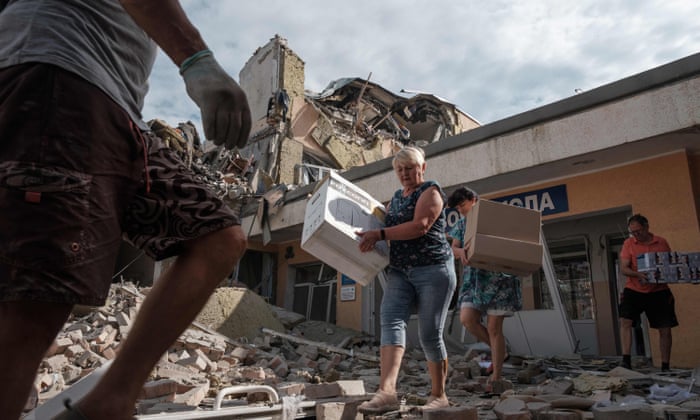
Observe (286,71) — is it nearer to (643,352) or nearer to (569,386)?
(643,352)

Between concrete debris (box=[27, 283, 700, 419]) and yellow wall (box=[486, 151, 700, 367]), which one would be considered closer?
concrete debris (box=[27, 283, 700, 419])

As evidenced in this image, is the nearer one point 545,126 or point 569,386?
point 569,386

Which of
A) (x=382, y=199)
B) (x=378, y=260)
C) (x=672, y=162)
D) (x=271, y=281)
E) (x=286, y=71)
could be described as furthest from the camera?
(x=286, y=71)

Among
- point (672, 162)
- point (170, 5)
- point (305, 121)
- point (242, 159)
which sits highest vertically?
point (305, 121)

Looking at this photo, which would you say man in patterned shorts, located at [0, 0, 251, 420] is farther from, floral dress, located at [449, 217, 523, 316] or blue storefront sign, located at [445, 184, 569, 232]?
blue storefront sign, located at [445, 184, 569, 232]

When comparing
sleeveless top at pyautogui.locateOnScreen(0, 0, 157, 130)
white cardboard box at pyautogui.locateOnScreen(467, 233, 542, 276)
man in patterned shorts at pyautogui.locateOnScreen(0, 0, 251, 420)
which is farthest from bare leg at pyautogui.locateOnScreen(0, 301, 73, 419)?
white cardboard box at pyautogui.locateOnScreen(467, 233, 542, 276)

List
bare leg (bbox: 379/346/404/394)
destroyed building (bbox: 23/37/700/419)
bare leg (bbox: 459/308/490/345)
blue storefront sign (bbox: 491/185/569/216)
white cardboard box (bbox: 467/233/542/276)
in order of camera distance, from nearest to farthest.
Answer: bare leg (bbox: 379/346/404/394) < destroyed building (bbox: 23/37/700/419) < white cardboard box (bbox: 467/233/542/276) < bare leg (bbox: 459/308/490/345) < blue storefront sign (bbox: 491/185/569/216)

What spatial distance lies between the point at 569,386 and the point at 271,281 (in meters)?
10.5

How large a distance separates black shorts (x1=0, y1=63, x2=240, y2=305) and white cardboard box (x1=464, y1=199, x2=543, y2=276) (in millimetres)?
3098

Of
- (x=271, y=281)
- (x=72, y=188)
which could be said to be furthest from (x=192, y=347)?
(x=271, y=281)

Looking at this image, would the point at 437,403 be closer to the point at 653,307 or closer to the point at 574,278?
the point at 653,307

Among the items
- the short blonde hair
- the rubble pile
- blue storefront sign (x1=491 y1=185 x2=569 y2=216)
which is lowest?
the short blonde hair

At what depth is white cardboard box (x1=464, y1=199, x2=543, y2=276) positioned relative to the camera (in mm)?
4039

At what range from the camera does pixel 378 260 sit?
3.57 meters
